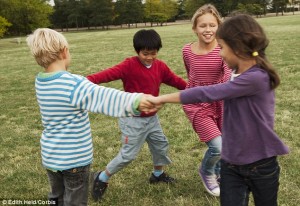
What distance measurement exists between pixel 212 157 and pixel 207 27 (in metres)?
1.32

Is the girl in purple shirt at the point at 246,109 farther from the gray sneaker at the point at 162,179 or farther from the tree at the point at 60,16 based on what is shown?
the tree at the point at 60,16

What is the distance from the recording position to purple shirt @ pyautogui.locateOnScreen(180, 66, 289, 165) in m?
2.54

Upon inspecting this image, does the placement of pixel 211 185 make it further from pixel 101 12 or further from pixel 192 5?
pixel 192 5

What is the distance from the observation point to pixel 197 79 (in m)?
4.01

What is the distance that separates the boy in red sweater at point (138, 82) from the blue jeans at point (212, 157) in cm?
52

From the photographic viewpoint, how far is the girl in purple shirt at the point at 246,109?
2553 mm

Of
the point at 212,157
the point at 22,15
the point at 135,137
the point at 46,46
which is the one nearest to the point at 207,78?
the point at 212,157

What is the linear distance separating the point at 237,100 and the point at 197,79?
54.9 inches

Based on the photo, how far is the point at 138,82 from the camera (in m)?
3.96

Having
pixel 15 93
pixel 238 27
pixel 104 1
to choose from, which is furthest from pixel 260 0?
pixel 238 27

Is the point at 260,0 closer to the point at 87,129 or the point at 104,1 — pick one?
the point at 104,1

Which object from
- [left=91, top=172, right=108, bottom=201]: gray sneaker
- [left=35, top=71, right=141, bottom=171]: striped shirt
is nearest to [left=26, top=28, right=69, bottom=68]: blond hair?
[left=35, top=71, right=141, bottom=171]: striped shirt

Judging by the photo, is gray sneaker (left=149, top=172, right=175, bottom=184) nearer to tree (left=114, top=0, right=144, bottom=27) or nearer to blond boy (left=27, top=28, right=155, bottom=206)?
blond boy (left=27, top=28, right=155, bottom=206)

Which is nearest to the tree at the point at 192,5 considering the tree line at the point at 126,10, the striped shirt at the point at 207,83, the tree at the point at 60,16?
the tree line at the point at 126,10
